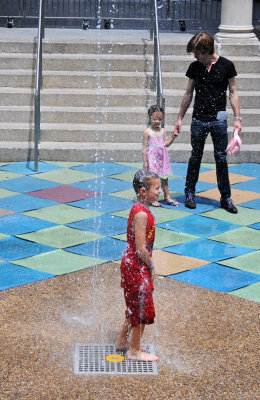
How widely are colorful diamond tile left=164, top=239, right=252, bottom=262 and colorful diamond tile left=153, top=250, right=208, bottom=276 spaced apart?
11 centimetres

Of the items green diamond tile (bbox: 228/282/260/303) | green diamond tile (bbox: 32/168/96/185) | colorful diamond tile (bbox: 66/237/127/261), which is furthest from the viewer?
green diamond tile (bbox: 32/168/96/185)

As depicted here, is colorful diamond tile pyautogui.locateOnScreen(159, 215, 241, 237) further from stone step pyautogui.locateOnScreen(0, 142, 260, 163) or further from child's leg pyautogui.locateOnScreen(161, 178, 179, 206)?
stone step pyautogui.locateOnScreen(0, 142, 260, 163)

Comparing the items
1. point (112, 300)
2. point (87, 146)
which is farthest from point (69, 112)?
point (112, 300)

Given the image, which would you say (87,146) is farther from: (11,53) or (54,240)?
(54,240)

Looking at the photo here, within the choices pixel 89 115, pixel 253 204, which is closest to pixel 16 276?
pixel 253 204

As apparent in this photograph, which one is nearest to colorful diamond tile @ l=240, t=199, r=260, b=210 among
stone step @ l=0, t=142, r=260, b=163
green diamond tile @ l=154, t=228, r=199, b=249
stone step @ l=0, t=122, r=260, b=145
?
green diamond tile @ l=154, t=228, r=199, b=249

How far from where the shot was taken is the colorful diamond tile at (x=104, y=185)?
1098 centimetres

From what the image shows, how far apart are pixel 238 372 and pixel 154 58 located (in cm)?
850

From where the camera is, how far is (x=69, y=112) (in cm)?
1323

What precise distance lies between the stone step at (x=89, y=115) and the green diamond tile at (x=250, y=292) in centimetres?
606

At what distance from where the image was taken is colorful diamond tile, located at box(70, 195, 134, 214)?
1019 centimetres

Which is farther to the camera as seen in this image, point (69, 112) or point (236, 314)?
point (69, 112)

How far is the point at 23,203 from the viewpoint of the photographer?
33.7 feet

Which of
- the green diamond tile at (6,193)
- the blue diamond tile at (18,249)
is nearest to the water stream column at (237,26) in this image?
the green diamond tile at (6,193)
